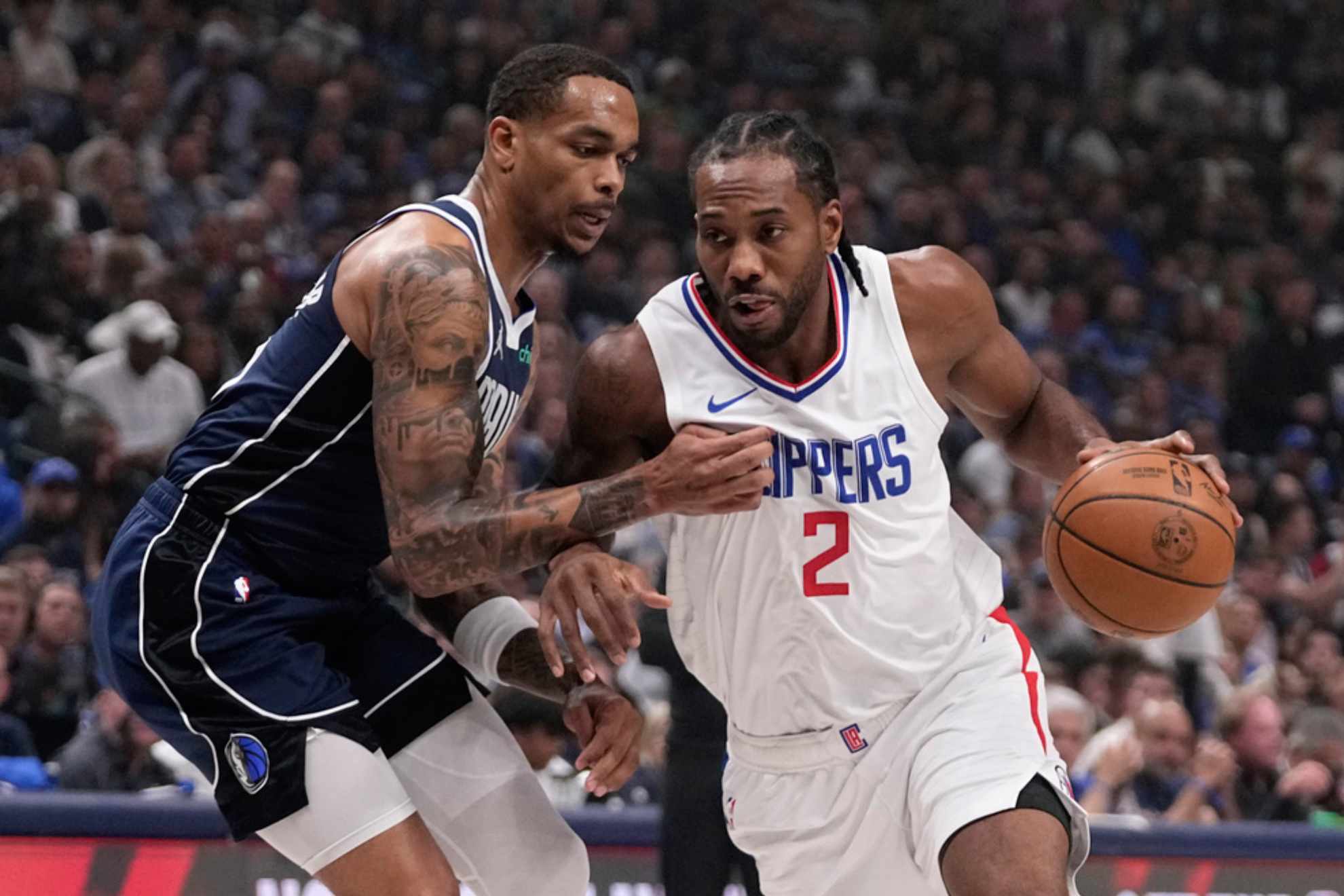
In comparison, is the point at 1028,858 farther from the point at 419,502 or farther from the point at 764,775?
the point at 419,502

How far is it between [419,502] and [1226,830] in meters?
3.36

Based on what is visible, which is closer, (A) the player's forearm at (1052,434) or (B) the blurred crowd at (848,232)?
(A) the player's forearm at (1052,434)

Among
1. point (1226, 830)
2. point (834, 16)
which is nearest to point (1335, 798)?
point (1226, 830)

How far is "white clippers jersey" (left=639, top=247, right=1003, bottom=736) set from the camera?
137 inches

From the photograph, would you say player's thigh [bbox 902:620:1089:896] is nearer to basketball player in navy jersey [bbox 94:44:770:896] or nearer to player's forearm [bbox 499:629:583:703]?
basketball player in navy jersey [bbox 94:44:770:896]

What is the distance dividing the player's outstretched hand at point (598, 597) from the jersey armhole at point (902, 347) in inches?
30.9

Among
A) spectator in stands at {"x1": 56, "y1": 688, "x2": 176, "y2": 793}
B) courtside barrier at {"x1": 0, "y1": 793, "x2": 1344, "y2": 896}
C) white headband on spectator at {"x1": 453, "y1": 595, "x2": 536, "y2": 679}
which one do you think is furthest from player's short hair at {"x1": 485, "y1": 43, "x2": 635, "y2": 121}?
spectator in stands at {"x1": 56, "y1": 688, "x2": 176, "y2": 793}

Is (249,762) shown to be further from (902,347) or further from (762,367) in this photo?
(902,347)

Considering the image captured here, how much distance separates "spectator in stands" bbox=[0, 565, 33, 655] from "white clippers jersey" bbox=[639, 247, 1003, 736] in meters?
3.35

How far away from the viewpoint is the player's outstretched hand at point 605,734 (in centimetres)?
330

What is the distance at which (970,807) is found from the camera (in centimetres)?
327

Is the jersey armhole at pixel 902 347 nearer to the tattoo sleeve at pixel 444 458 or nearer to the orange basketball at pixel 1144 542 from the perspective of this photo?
the orange basketball at pixel 1144 542

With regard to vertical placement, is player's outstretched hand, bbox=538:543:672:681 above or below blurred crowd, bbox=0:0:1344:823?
above

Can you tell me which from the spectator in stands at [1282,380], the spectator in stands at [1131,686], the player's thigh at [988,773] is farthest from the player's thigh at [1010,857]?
the spectator in stands at [1282,380]
